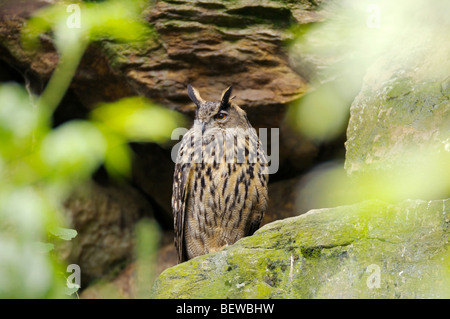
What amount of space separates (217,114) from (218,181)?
1.35ft

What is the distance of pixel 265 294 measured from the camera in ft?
5.79

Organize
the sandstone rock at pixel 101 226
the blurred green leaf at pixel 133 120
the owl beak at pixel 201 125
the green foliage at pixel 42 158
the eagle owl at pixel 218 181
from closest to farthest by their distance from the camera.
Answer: the green foliage at pixel 42 158, the blurred green leaf at pixel 133 120, the eagle owl at pixel 218 181, the owl beak at pixel 201 125, the sandstone rock at pixel 101 226

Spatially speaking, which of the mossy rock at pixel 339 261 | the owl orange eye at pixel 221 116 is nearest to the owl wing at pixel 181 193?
the owl orange eye at pixel 221 116

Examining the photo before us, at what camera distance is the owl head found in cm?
300

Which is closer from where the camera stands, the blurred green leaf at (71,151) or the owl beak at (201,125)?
the blurred green leaf at (71,151)

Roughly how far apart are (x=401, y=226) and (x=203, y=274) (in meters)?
0.73

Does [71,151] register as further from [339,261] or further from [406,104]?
[406,104]

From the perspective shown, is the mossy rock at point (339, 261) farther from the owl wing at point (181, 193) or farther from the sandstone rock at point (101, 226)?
the sandstone rock at point (101, 226)

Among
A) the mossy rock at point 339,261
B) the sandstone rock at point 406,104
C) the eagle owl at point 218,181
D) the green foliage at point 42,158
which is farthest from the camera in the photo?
the eagle owl at point 218,181

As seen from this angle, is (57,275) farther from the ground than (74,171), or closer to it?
closer to it

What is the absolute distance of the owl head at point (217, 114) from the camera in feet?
9.86

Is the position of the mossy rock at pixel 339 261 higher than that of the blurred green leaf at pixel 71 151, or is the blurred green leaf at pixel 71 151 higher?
the blurred green leaf at pixel 71 151

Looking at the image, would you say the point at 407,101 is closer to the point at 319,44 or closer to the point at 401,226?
the point at 401,226
